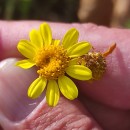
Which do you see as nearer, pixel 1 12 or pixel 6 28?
pixel 6 28

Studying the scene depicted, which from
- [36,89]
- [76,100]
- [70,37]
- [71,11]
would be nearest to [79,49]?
[70,37]

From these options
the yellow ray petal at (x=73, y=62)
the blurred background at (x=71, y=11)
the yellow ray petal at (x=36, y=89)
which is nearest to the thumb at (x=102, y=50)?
the yellow ray petal at (x=73, y=62)

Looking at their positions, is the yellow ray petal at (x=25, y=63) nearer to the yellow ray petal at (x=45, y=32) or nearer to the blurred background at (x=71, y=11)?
the yellow ray petal at (x=45, y=32)

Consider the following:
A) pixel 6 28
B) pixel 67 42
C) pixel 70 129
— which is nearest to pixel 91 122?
pixel 70 129

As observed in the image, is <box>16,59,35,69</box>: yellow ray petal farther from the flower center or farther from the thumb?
the thumb

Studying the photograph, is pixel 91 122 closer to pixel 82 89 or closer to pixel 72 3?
pixel 82 89

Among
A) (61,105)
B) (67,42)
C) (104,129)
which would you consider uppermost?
(67,42)
